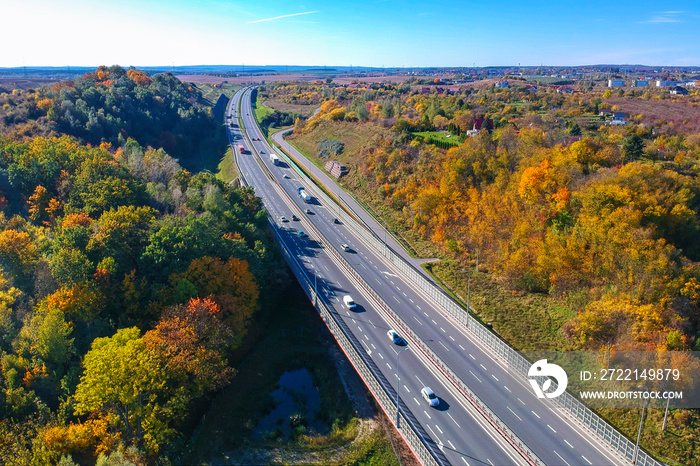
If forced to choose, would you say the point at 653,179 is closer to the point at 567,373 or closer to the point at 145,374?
the point at 567,373

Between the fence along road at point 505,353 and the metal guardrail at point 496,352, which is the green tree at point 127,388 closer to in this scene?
the metal guardrail at point 496,352

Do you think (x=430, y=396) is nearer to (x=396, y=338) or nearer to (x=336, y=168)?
(x=396, y=338)

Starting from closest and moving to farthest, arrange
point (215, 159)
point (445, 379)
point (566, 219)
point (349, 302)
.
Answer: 1. point (445, 379)
2. point (349, 302)
3. point (566, 219)
4. point (215, 159)

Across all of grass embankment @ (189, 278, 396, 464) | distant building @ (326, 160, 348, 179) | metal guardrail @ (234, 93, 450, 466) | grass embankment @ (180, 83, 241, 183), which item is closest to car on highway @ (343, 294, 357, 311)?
metal guardrail @ (234, 93, 450, 466)

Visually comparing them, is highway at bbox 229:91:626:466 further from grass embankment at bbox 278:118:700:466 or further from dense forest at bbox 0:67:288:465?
dense forest at bbox 0:67:288:465

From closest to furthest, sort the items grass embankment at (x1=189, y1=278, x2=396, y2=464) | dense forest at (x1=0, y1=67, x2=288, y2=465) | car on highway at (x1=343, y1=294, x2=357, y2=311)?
dense forest at (x1=0, y1=67, x2=288, y2=465) → grass embankment at (x1=189, y1=278, x2=396, y2=464) → car on highway at (x1=343, y1=294, x2=357, y2=311)

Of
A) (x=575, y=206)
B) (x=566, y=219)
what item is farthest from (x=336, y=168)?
(x=575, y=206)

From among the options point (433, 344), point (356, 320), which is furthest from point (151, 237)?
point (433, 344)
